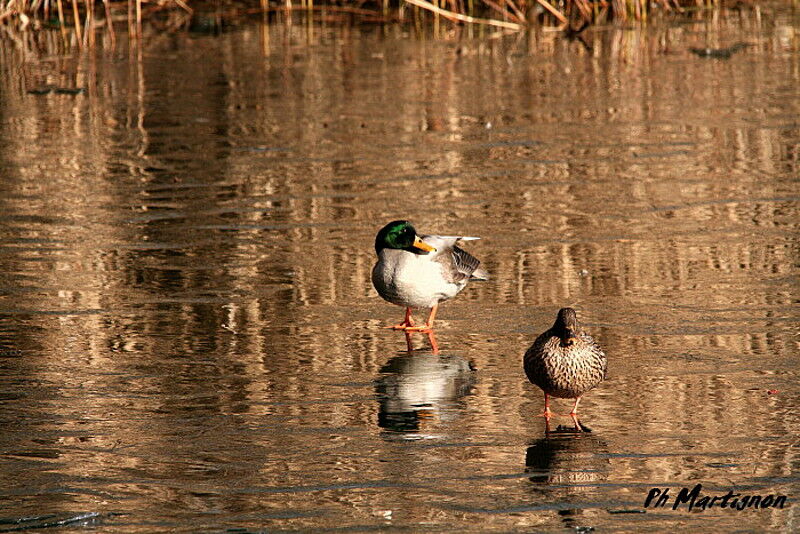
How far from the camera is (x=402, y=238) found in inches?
293

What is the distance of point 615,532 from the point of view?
4777 millimetres

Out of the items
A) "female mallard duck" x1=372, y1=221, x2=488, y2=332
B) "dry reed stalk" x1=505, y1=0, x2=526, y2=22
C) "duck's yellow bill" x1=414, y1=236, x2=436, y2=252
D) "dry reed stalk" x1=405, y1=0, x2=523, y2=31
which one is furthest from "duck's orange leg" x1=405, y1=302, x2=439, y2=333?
"dry reed stalk" x1=505, y1=0, x2=526, y2=22

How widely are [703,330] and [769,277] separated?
1.16m

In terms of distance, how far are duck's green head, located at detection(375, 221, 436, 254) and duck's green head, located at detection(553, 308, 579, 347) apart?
1734 millimetres

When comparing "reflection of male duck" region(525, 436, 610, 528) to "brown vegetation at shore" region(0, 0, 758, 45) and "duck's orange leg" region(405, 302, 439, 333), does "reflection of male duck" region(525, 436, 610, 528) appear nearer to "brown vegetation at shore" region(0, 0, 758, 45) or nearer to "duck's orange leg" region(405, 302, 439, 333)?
"duck's orange leg" region(405, 302, 439, 333)

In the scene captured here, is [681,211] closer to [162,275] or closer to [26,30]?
[162,275]

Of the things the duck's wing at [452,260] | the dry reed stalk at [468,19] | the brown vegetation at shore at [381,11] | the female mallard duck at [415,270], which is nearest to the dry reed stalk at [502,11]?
the brown vegetation at shore at [381,11]

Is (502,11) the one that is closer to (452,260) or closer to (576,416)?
(452,260)

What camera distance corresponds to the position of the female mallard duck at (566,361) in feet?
19.0

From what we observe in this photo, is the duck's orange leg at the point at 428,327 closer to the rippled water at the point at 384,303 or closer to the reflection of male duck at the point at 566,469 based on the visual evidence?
the rippled water at the point at 384,303

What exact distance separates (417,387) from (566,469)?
130 centimetres

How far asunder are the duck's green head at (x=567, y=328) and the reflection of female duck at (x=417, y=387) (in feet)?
2.46

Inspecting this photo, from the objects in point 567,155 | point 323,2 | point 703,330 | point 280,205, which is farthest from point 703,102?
point 323,2

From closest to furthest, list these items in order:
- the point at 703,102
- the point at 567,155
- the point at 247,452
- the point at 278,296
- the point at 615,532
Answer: the point at 615,532 → the point at 247,452 → the point at 278,296 → the point at 567,155 → the point at 703,102
